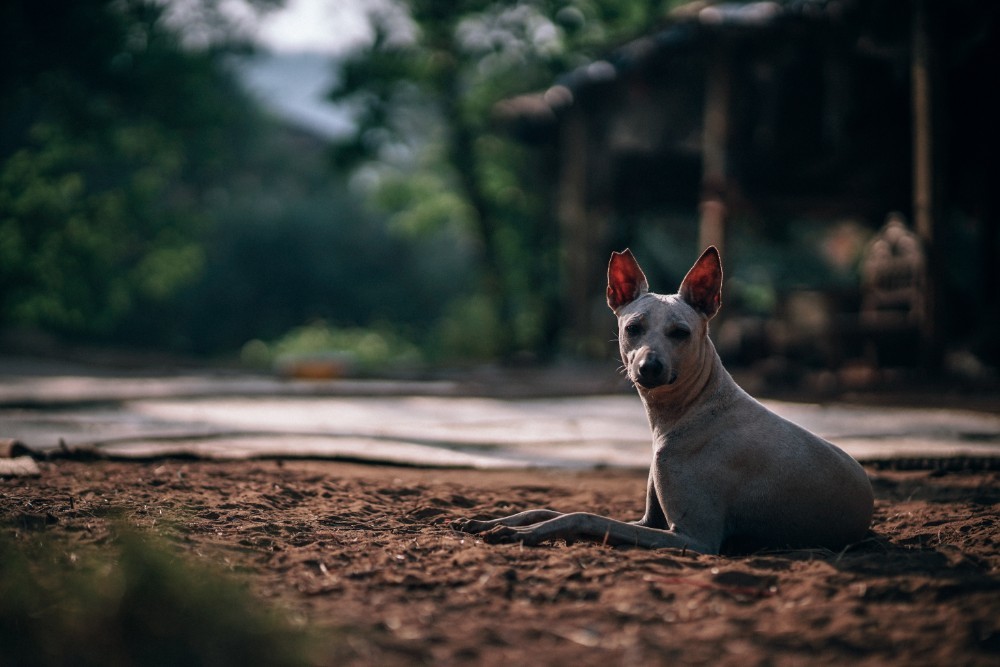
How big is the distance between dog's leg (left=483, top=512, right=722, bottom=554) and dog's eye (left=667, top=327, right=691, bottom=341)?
2.88 feet

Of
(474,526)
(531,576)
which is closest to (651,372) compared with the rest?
(474,526)

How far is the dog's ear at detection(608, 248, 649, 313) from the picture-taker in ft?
15.4

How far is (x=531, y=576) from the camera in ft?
10.7

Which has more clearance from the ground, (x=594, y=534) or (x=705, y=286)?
(x=705, y=286)

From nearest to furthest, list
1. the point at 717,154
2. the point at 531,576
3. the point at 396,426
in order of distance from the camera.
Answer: the point at 531,576 < the point at 396,426 < the point at 717,154

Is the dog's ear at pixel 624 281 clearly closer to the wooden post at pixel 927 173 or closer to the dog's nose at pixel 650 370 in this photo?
the dog's nose at pixel 650 370

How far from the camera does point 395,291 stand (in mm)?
29844

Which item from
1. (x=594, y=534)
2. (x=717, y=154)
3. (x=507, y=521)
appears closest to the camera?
(x=594, y=534)

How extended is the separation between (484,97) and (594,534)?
63.1 feet

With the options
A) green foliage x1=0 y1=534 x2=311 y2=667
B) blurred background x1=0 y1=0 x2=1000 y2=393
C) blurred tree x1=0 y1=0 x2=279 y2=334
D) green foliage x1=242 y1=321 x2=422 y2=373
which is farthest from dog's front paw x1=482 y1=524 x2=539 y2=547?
green foliage x1=242 y1=321 x2=422 y2=373

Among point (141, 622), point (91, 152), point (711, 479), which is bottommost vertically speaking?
point (141, 622)

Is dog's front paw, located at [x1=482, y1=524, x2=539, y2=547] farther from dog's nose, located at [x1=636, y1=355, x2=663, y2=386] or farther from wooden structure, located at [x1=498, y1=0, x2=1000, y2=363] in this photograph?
wooden structure, located at [x1=498, y1=0, x2=1000, y2=363]

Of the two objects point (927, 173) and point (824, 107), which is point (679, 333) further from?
point (824, 107)

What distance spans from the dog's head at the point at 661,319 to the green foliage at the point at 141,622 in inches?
81.4
